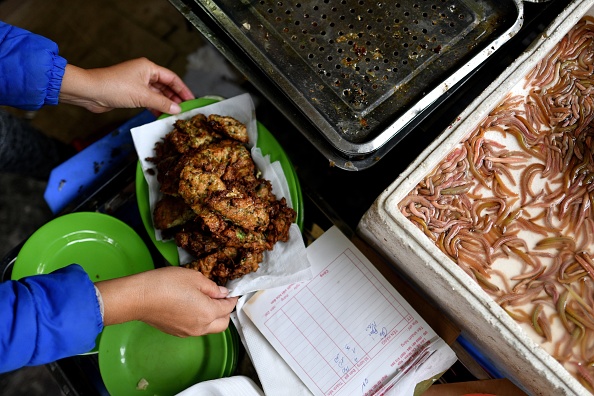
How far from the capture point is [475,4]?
1561 millimetres

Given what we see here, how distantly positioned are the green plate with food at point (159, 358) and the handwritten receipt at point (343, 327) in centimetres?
18

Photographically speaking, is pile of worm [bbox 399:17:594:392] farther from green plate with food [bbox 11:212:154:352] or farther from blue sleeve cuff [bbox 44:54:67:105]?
blue sleeve cuff [bbox 44:54:67:105]

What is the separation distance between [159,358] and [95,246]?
424 mm

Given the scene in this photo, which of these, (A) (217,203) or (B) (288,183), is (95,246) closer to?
(A) (217,203)

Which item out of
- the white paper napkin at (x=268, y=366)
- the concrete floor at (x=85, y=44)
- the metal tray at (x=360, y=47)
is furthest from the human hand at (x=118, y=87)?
the concrete floor at (x=85, y=44)

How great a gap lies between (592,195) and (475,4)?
676mm

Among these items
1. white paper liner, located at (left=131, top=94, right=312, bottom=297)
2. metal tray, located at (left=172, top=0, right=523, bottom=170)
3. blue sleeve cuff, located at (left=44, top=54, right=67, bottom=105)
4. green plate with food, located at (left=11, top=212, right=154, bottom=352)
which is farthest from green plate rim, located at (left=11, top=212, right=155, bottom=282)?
metal tray, located at (left=172, top=0, right=523, bottom=170)

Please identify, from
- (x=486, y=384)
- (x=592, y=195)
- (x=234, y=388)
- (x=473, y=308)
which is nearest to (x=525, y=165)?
(x=592, y=195)

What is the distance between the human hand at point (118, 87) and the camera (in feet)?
5.06

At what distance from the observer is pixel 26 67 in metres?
1.41

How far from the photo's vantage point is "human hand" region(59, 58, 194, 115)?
1541 millimetres

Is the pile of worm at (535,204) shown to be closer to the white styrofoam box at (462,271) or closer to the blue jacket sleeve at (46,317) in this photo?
the white styrofoam box at (462,271)

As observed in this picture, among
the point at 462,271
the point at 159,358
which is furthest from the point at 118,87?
the point at 462,271

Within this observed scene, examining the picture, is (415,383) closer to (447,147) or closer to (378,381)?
(378,381)
